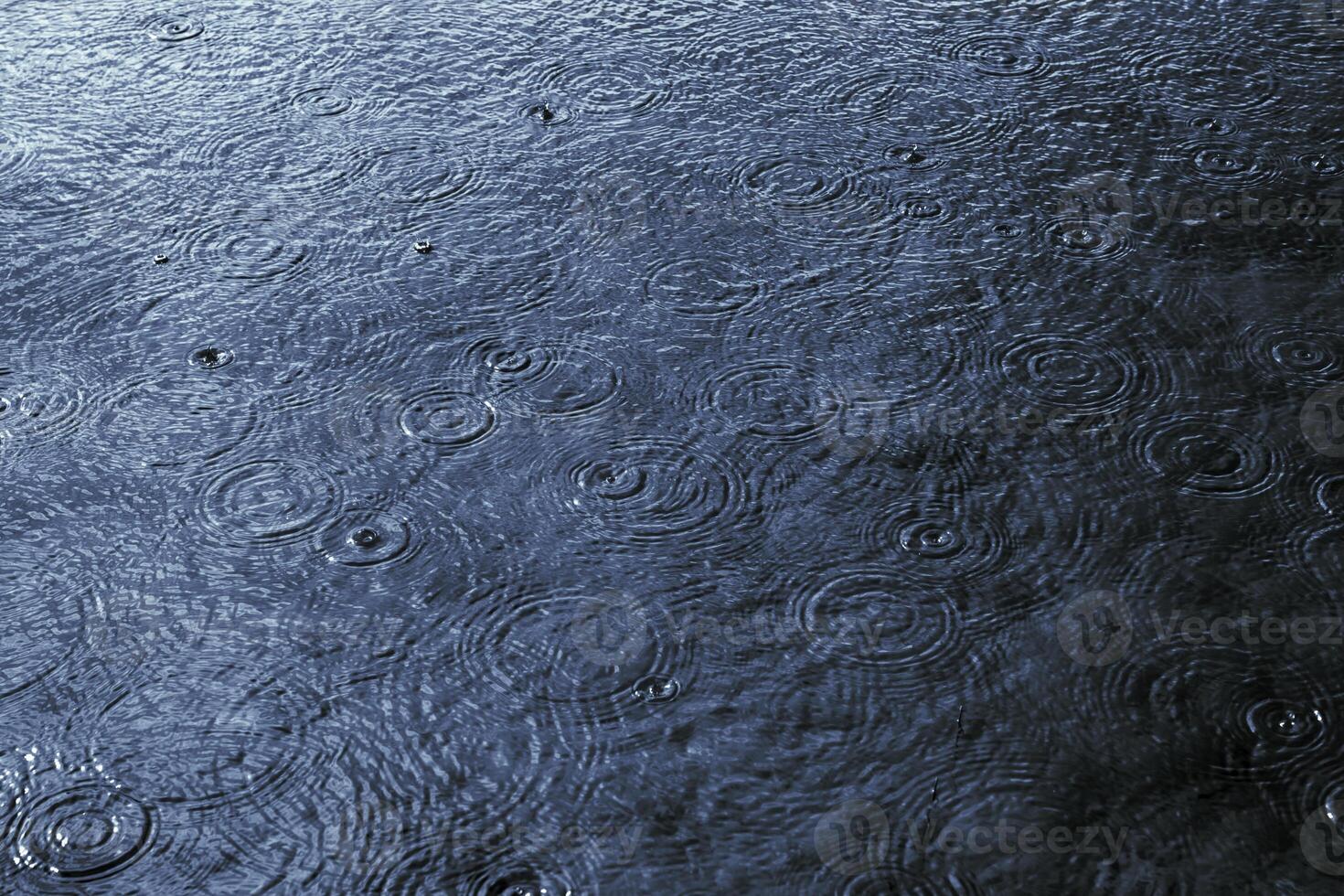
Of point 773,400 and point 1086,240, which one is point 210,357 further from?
point 1086,240

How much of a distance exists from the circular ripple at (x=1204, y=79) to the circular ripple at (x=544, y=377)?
1.16 metres

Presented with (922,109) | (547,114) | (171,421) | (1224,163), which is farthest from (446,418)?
(1224,163)

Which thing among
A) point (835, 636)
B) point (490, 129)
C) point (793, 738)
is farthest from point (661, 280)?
point (793, 738)

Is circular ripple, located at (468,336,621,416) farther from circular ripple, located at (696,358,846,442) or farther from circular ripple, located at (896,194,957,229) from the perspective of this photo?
circular ripple, located at (896,194,957,229)

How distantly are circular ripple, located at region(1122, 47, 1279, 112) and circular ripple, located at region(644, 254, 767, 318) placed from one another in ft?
2.86

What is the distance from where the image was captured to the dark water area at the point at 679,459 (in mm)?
1295

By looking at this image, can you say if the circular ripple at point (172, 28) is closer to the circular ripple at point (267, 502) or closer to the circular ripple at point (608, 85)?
the circular ripple at point (608, 85)

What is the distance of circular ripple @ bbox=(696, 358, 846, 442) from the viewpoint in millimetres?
1691

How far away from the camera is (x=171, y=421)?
68.2 inches

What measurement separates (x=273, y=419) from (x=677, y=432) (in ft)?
1.68

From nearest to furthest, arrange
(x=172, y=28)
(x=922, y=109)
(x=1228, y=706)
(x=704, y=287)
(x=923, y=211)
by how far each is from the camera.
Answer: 1. (x=1228, y=706)
2. (x=704, y=287)
3. (x=923, y=211)
4. (x=922, y=109)
5. (x=172, y=28)

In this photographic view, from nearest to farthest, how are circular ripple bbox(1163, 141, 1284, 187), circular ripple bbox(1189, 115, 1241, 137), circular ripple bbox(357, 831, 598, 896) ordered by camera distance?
circular ripple bbox(357, 831, 598, 896)
circular ripple bbox(1163, 141, 1284, 187)
circular ripple bbox(1189, 115, 1241, 137)

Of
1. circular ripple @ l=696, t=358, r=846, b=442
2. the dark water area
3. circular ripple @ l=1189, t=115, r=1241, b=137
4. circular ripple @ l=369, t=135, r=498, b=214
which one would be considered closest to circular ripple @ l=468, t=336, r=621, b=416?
the dark water area

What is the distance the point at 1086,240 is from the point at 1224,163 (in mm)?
329
